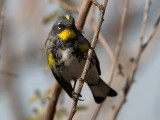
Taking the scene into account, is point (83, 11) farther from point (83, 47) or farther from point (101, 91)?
point (101, 91)

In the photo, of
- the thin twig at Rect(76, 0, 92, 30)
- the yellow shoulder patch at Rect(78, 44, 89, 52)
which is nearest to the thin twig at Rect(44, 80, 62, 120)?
the yellow shoulder patch at Rect(78, 44, 89, 52)

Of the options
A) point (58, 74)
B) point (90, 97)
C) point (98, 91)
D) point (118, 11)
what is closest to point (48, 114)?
point (58, 74)

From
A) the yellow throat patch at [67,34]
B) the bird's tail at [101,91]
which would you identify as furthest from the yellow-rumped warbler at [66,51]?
the bird's tail at [101,91]

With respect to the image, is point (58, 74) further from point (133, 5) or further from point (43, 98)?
point (133, 5)

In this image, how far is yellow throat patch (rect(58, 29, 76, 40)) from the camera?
4.89m

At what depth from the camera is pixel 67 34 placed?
4.95 meters

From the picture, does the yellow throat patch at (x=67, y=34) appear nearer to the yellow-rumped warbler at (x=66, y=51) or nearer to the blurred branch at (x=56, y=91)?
the yellow-rumped warbler at (x=66, y=51)

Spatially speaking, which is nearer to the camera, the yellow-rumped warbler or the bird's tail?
the yellow-rumped warbler

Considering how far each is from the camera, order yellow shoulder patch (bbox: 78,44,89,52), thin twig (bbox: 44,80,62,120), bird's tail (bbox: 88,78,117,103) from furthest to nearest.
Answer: bird's tail (bbox: 88,78,117,103) → yellow shoulder patch (bbox: 78,44,89,52) → thin twig (bbox: 44,80,62,120)

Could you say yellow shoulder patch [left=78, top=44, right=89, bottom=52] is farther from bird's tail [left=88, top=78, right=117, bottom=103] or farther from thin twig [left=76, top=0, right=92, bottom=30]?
bird's tail [left=88, top=78, right=117, bottom=103]

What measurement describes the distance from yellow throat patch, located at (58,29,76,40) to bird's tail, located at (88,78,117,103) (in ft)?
3.62

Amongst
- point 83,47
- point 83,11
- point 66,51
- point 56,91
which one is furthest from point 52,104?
point 83,11

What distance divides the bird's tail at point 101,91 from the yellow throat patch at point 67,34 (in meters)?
1.10

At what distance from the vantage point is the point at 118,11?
23.7 feet
